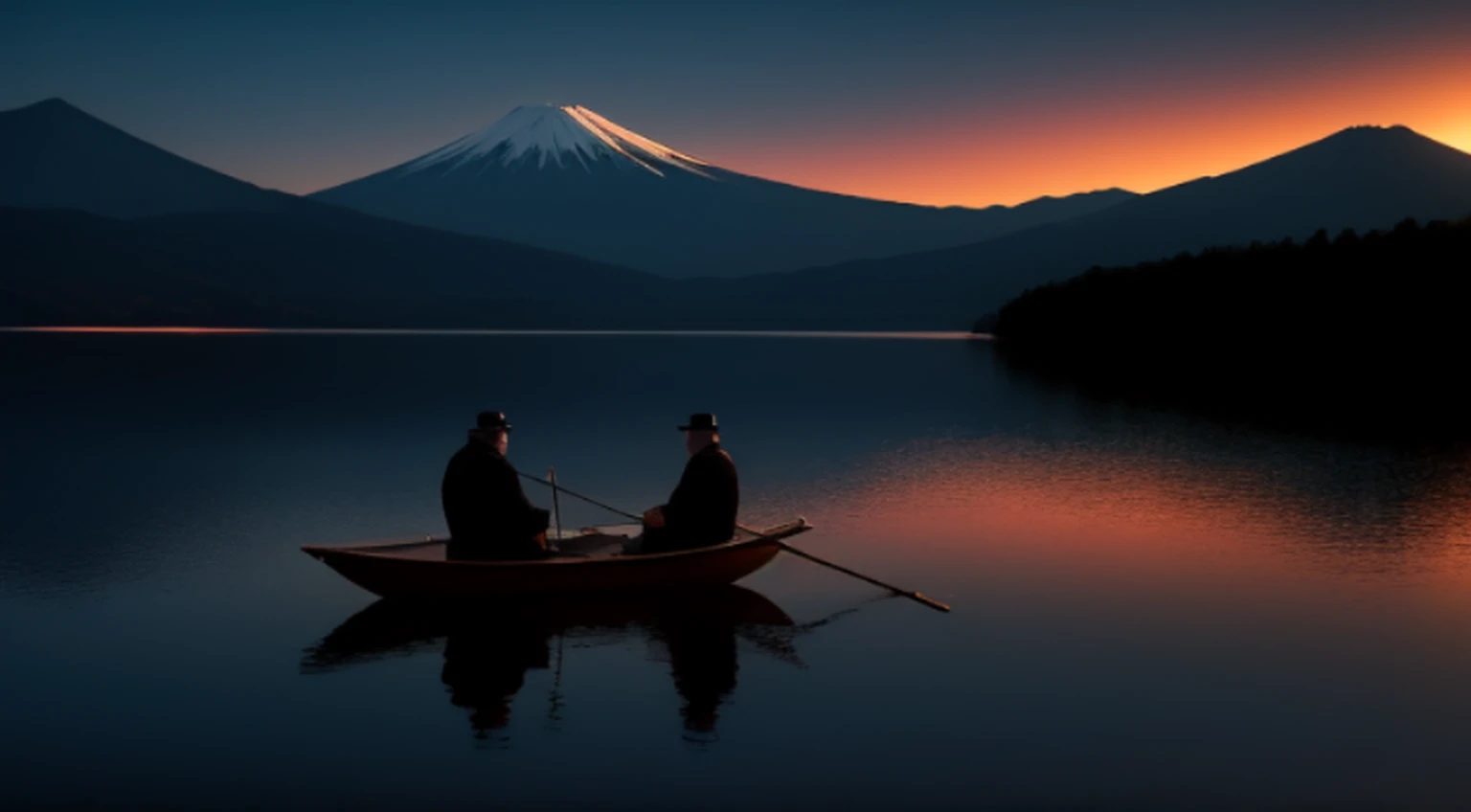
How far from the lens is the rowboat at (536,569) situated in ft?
46.6

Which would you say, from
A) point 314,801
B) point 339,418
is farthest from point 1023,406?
point 314,801

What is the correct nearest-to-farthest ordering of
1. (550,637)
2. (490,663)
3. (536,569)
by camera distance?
1. (490,663)
2. (550,637)
3. (536,569)

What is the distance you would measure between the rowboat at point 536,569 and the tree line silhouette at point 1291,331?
3179 centimetres

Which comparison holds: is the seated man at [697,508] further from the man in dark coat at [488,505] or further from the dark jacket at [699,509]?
the man in dark coat at [488,505]

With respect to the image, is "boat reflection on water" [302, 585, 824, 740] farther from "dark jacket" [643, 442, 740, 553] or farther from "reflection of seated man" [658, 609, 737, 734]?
"dark jacket" [643, 442, 740, 553]

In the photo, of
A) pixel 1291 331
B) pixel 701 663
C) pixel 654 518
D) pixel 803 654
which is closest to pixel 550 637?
pixel 701 663

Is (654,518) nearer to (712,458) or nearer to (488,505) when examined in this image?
(712,458)

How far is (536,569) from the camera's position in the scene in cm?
1444

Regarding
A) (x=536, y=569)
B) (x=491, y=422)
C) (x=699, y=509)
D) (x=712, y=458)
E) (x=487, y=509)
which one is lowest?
(x=536, y=569)

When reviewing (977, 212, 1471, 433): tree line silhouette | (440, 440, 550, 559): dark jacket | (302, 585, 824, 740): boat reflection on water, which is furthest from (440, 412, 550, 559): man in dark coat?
(977, 212, 1471, 433): tree line silhouette

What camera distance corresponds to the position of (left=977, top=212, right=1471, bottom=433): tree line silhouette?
54.6 m

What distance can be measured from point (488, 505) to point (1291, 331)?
9601 cm

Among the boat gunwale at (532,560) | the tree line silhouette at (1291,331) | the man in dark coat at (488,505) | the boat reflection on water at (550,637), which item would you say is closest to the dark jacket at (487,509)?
the man in dark coat at (488,505)

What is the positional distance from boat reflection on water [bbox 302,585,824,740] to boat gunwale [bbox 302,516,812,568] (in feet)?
2.23
